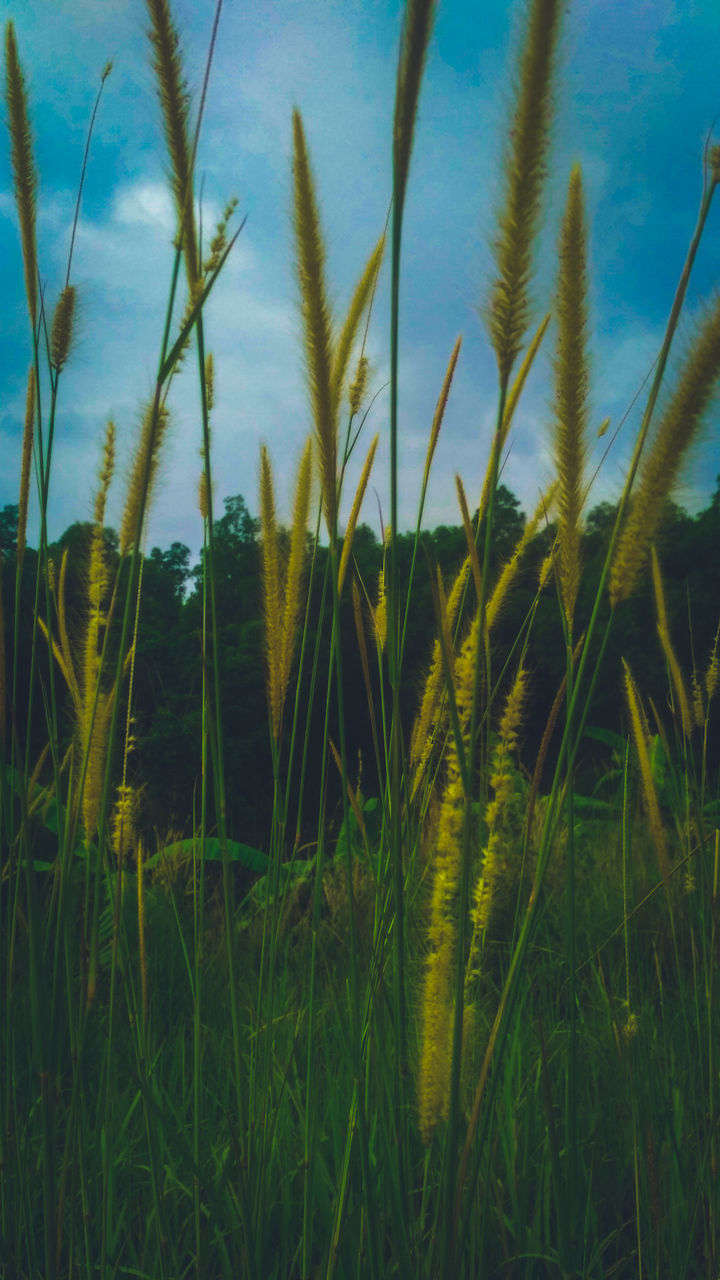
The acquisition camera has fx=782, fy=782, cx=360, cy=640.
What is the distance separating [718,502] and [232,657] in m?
4.51

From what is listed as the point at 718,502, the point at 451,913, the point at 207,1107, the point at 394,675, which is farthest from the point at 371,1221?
the point at 718,502

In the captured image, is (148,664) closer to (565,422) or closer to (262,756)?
(262,756)

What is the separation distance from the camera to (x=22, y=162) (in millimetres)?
721

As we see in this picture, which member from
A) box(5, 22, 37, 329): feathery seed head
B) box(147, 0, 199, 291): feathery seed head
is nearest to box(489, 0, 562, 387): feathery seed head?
box(147, 0, 199, 291): feathery seed head

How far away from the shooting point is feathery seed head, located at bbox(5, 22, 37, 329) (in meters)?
0.69

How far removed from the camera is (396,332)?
0.43 meters

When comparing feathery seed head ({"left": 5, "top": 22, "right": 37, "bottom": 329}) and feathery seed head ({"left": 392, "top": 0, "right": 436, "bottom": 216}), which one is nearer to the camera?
feathery seed head ({"left": 392, "top": 0, "right": 436, "bottom": 216})

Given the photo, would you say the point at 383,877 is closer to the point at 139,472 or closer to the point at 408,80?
the point at 139,472

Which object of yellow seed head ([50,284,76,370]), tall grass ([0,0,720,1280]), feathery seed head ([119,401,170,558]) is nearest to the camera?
tall grass ([0,0,720,1280])

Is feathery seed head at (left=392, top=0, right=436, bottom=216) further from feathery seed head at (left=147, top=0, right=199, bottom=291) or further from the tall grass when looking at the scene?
feathery seed head at (left=147, top=0, right=199, bottom=291)

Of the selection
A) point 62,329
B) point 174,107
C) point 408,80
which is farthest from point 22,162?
point 408,80

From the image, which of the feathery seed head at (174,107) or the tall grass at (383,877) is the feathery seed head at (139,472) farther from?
the feathery seed head at (174,107)

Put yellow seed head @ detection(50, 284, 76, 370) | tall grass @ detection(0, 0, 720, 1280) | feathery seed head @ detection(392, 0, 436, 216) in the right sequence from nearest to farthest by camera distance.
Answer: feathery seed head @ detection(392, 0, 436, 216) → tall grass @ detection(0, 0, 720, 1280) → yellow seed head @ detection(50, 284, 76, 370)

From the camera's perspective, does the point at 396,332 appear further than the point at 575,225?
No
